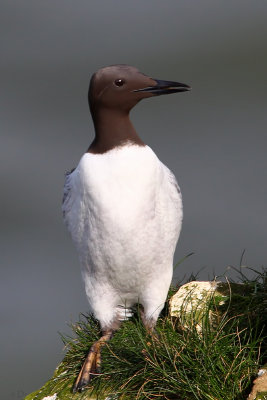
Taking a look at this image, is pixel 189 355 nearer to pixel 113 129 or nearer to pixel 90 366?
pixel 90 366

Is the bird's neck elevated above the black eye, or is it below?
below

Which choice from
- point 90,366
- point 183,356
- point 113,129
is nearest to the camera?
point 183,356

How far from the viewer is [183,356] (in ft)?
18.9

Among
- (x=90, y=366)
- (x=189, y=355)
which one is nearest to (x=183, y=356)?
(x=189, y=355)

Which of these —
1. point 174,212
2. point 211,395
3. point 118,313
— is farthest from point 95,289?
point 211,395

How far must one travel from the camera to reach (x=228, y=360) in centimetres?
577

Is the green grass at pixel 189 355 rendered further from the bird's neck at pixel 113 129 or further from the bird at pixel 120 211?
the bird's neck at pixel 113 129

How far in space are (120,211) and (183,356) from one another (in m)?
1.02

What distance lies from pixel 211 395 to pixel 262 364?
0.47 m

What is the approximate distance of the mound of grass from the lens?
5.63 meters

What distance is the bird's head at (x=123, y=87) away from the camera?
580cm

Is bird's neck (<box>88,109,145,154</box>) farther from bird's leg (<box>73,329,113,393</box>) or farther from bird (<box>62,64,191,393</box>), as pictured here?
bird's leg (<box>73,329,113,393</box>)

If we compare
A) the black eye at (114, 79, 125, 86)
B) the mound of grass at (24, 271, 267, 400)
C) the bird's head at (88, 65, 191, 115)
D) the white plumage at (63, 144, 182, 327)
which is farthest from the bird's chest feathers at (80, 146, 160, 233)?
the mound of grass at (24, 271, 267, 400)

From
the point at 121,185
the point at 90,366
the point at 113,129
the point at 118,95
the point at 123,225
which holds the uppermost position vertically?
the point at 118,95
